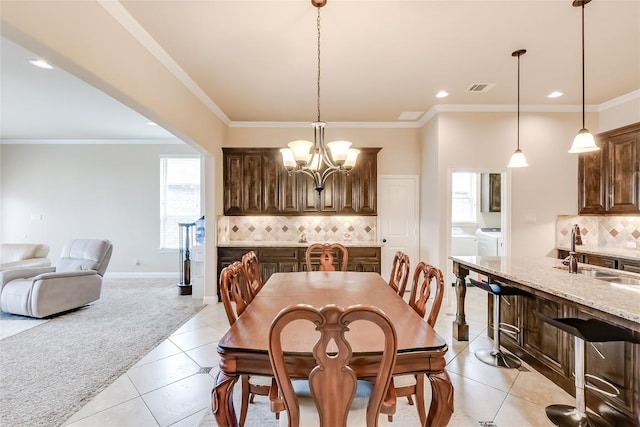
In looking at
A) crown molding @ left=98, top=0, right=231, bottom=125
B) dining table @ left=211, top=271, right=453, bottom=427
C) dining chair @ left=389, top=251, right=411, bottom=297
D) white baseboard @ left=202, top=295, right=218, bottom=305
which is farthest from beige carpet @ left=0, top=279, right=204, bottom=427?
crown molding @ left=98, top=0, right=231, bottom=125

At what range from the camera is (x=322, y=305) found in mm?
2070

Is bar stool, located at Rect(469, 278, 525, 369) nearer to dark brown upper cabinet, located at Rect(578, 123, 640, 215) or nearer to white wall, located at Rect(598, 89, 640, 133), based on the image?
dark brown upper cabinet, located at Rect(578, 123, 640, 215)

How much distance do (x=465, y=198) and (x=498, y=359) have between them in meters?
4.75

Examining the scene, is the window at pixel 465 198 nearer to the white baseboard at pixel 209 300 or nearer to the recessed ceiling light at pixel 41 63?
the white baseboard at pixel 209 300

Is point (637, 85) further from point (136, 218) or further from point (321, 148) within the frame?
point (136, 218)

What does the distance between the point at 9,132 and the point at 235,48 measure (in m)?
6.20

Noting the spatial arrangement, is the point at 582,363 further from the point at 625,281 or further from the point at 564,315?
the point at 625,281

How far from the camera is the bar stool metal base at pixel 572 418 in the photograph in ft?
6.51

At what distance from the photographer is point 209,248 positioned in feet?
15.8

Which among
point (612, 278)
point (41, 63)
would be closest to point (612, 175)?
point (612, 278)

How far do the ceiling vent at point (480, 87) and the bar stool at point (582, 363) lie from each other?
2.95 m

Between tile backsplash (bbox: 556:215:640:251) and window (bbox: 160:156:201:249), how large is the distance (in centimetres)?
685

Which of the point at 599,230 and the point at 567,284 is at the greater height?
the point at 599,230

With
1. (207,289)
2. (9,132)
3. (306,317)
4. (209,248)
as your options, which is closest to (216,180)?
(209,248)
